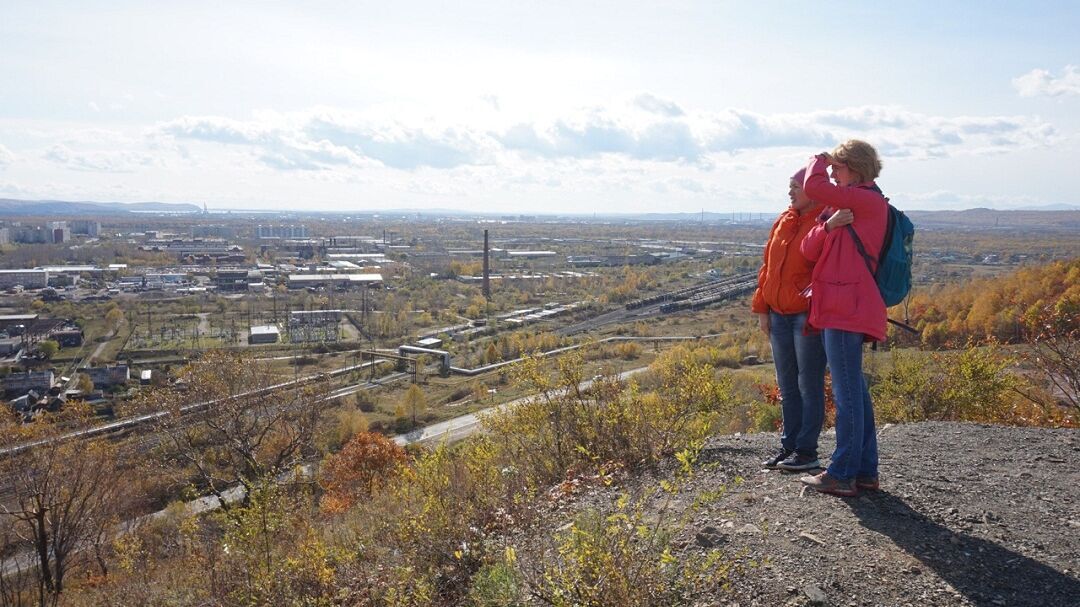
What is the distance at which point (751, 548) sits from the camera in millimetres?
3098

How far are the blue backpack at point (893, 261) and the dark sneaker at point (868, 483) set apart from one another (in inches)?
36.3

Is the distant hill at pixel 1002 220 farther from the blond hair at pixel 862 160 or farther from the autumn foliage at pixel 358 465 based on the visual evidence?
the blond hair at pixel 862 160

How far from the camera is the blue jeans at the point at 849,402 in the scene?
3438mm

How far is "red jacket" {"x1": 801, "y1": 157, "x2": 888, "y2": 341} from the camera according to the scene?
3363mm

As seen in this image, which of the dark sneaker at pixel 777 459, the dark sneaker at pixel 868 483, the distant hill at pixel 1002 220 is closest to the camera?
the dark sneaker at pixel 868 483

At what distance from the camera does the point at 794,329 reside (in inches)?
153

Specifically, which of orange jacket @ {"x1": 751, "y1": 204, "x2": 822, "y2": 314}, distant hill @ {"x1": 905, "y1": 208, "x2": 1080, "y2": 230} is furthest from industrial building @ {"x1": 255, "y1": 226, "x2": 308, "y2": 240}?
orange jacket @ {"x1": 751, "y1": 204, "x2": 822, "y2": 314}

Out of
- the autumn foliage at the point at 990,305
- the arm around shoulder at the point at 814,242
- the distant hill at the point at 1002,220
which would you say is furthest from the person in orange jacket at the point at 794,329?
the distant hill at the point at 1002,220

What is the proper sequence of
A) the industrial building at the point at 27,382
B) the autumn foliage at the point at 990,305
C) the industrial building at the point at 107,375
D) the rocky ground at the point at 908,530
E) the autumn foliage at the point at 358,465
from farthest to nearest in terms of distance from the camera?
the industrial building at the point at 107,375 → the industrial building at the point at 27,382 → the autumn foliage at the point at 990,305 → the autumn foliage at the point at 358,465 → the rocky ground at the point at 908,530

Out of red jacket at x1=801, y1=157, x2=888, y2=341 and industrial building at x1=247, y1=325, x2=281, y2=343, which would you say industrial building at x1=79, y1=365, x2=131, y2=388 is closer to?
industrial building at x1=247, y1=325, x2=281, y2=343

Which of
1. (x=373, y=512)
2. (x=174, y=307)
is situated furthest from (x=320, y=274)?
(x=373, y=512)

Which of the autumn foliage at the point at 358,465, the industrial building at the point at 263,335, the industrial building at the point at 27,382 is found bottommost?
the industrial building at the point at 27,382

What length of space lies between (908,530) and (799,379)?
962 mm

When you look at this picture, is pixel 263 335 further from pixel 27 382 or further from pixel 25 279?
pixel 25 279
